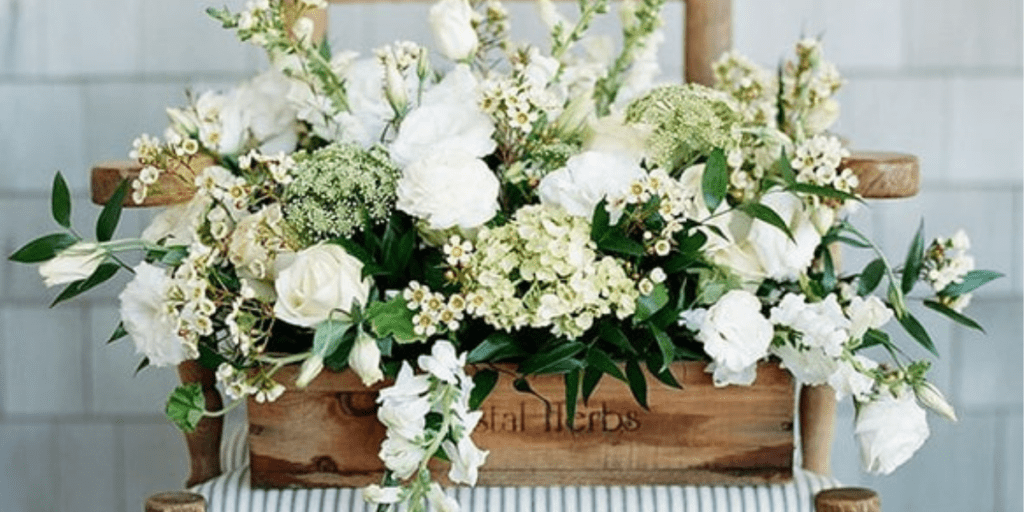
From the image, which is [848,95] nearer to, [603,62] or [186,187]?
[603,62]

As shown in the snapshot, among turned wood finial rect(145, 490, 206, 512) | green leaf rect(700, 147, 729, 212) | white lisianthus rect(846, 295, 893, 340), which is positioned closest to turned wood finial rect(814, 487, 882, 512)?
white lisianthus rect(846, 295, 893, 340)

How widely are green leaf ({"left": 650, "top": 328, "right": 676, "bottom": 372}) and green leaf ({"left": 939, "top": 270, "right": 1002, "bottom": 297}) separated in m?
0.28

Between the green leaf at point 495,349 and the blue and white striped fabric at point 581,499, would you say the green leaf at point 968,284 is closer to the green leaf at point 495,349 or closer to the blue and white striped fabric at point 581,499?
the blue and white striped fabric at point 581,499

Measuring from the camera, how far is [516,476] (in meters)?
1.18

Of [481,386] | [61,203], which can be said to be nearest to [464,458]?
[481,386]

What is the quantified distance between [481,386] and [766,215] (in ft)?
0.78

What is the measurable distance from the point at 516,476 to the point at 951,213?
2.99ft

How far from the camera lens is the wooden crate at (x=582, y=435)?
1167mm

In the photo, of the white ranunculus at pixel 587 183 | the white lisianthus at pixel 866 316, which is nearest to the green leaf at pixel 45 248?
the white ranunculus at pixel 587 183

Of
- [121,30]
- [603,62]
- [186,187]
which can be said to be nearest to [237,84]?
[121,30]

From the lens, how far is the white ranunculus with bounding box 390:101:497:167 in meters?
1.18

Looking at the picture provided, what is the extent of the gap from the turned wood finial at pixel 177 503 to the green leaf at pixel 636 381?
325 millimetres

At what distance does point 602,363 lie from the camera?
3.56 ft

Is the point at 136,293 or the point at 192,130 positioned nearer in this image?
the point at 136,293
